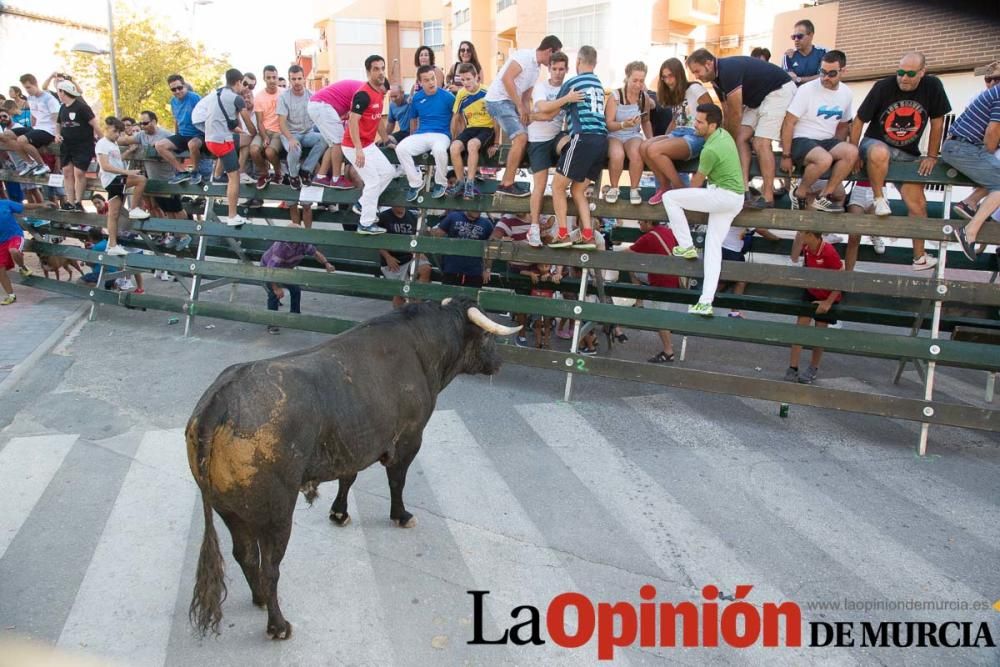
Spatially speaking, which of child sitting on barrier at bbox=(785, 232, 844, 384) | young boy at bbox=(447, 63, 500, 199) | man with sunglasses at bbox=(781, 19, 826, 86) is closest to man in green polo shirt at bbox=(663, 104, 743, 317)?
child sitting on barrier at bbox=(785, 232, 844, 384)

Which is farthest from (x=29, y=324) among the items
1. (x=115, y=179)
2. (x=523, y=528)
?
(x=523, y=528)

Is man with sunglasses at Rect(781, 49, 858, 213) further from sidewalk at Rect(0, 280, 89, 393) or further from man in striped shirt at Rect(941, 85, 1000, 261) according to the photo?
sidewalk at Rect(0, 280, 89, 393)

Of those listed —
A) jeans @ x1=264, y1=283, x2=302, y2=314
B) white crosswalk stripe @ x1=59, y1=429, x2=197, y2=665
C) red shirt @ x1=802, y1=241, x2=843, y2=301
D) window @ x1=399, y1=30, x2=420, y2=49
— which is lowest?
white crosswalk stripe @ x1=59, y1=429, x2=197, y2=665

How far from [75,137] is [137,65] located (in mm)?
23429

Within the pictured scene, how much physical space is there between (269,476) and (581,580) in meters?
2.11

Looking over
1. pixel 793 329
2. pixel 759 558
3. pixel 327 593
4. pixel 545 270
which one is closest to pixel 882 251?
pixel 793 329

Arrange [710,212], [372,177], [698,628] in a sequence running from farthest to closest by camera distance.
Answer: [372,177] < [710,212] < [698,628]

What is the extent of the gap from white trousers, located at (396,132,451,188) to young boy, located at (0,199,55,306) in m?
7.10

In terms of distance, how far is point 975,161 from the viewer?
251 inches

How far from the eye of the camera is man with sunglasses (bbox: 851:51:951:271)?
6.59 metres

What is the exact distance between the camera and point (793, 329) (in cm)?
671

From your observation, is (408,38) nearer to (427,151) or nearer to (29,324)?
(29,324)

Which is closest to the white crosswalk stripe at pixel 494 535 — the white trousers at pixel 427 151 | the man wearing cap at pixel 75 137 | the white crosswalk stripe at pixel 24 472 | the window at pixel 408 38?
the white crosswalk stripe at pixel 24 472

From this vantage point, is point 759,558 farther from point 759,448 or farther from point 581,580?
point 759,448
